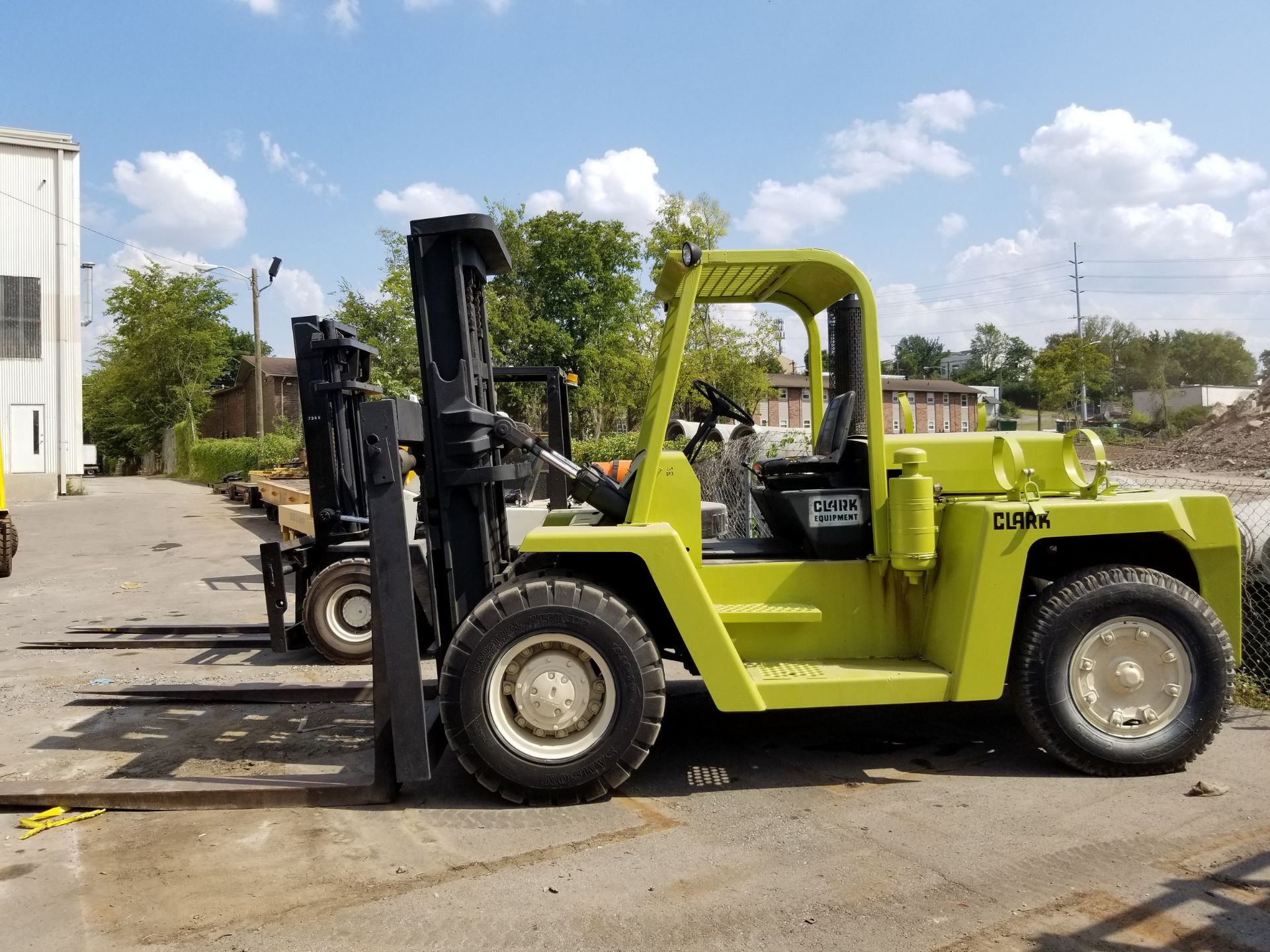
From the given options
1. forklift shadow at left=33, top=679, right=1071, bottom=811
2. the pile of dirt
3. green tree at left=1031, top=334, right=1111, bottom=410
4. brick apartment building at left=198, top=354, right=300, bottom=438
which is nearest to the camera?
forklift shadow at left=33, top=679, right=1071, bottom=811

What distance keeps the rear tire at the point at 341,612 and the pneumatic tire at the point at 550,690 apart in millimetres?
3825

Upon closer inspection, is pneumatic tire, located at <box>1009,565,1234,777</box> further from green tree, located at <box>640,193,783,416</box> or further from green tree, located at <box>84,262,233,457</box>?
green tree, located at <box>84,262,233,457</box>

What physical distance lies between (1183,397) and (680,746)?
84452 mm

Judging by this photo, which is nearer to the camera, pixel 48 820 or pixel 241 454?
pixel 48 820

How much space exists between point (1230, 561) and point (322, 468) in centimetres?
667

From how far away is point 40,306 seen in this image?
31.6 m

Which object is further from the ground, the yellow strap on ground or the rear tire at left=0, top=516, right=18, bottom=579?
the rear tire at left=0, top=516, right=18, bottom=579

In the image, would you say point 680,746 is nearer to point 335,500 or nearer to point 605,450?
point 335,500

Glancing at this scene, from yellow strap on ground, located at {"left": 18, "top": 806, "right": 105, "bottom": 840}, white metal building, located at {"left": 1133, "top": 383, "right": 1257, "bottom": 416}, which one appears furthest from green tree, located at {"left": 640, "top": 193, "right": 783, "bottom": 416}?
white metal building, located at {"left": 1133, "top": 383, "right": 1257, "bottom": 416}

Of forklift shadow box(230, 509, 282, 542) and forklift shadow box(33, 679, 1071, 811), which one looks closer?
forklift shadow box(33, 679, 1071, 811)

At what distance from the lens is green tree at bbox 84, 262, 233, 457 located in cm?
5181

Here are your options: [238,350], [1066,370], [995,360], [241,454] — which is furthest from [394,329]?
[995,360]

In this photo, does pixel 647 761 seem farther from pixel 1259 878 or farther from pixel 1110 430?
pixel 1110 430

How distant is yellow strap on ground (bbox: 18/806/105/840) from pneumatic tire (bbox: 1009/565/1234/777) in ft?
14.9
